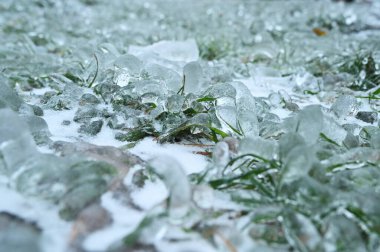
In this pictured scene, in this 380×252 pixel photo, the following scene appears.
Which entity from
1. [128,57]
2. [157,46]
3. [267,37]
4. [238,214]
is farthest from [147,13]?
[238,214]

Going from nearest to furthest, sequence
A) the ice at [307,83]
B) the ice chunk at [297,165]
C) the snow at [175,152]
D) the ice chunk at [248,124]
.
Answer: the ice chunk at [297,165]
the snow at [175,152]
the ice chunk at [248,124]
the ice at [307,83]

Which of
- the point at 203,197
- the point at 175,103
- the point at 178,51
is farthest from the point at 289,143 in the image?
the point at 178,51

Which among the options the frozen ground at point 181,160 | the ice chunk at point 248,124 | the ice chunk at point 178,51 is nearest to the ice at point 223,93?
the frozen ground at point 181,160

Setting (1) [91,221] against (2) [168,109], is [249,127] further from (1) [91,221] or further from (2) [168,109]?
(1) [91,221]

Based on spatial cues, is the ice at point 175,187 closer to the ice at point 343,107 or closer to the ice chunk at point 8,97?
the ice chunk at point 8,97

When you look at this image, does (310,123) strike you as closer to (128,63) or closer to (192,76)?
(192,76)

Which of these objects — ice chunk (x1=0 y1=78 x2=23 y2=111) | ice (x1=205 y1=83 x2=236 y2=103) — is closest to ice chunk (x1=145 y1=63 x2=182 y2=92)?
ice (x1=205 y1=83 x2=236 y2=103)
